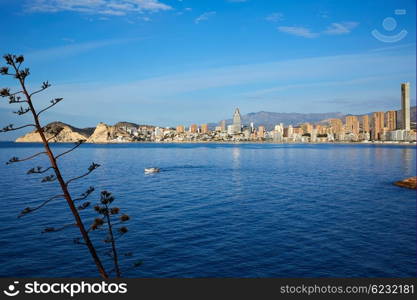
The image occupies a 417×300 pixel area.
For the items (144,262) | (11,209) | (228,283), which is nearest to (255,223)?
(144,262)

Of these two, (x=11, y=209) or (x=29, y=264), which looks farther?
(x=11, y=209)

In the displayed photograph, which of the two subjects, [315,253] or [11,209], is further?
[11,209]

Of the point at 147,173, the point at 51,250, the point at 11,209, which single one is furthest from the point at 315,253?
the point at 147,173

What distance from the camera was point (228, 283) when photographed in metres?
11.4

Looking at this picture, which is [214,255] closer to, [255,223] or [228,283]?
[255,223]

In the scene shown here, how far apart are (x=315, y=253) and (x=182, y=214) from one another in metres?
18.8

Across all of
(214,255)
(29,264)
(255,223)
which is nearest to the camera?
(29,264)

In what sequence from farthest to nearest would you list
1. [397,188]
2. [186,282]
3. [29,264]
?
1. [397,188]
2. [29,264]
3. [186,282]

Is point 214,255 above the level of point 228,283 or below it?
below

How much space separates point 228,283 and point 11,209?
43.5 m

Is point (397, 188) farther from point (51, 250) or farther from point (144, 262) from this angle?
point (51, 250)

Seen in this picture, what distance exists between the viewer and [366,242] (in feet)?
105

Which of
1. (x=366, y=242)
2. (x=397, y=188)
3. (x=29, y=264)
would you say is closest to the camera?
(x=29, y=264)

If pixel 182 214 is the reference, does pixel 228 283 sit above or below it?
above
